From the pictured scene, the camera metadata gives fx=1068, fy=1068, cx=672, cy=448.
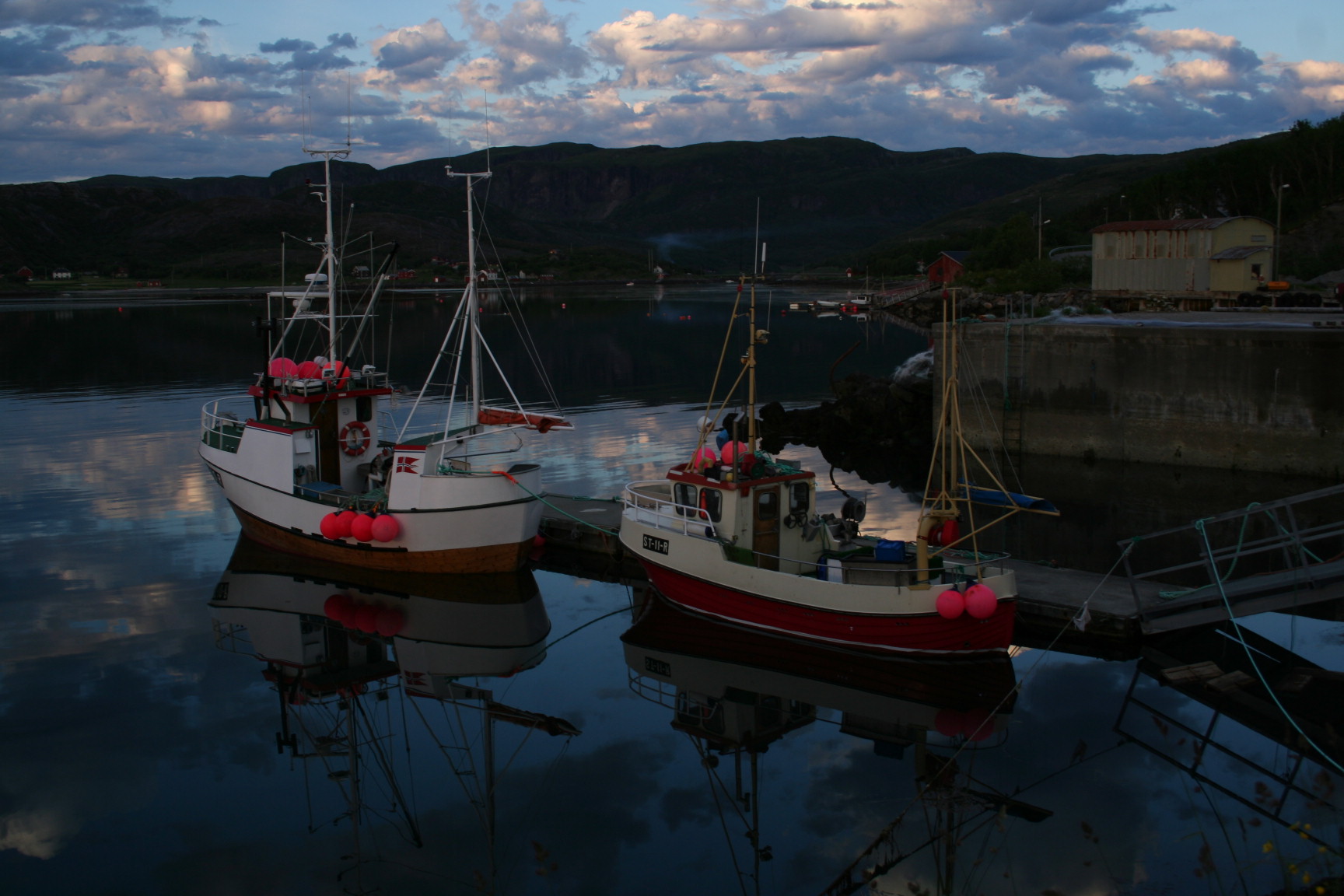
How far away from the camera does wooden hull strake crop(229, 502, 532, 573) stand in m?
19.7

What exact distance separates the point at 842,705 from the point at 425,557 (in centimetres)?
886

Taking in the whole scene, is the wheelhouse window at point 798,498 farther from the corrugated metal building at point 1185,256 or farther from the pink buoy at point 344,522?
the corrugated metal building at point 1185,256

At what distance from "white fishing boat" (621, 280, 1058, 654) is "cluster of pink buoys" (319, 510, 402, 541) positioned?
445 centimetres

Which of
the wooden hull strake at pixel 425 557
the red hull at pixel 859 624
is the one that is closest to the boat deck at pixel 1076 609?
the red hull at pixel 859 624

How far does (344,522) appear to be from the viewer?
63.7ft

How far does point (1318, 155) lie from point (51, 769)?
245 ft

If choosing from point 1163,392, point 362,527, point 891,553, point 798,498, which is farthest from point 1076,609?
point 1163,392

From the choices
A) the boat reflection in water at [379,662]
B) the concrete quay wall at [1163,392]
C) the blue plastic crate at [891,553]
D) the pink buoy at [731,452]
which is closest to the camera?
the boat reflection in water at [379,662]

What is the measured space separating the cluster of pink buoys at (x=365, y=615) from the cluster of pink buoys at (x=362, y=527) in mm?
1145

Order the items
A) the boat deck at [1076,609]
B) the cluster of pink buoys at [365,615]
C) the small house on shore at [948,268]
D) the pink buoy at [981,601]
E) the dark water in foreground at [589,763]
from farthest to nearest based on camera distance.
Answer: the small house on shore at [948,268]
the cluster of pink buoys at [365,615]
the boat deck at [1076,609]
the pink buoy at [981,601]
the dark water in foreground at [589,763]

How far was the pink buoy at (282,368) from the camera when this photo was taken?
21641 millimetres

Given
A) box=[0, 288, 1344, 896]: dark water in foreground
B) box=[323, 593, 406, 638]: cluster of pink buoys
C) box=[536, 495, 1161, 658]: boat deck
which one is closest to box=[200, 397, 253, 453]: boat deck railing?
box=[0, 288, 1344, 896]: dark water in foreground

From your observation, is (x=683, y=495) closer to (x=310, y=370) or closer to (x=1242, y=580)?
(x=1242, y=580)

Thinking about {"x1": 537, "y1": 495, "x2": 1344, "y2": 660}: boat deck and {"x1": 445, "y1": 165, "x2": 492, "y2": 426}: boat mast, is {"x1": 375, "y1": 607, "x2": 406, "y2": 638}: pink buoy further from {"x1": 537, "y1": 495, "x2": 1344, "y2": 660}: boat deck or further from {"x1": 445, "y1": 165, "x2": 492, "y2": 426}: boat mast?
{"x1": 537, "y1": 495, "x2": 1344, "y2": 660}: boat deck
